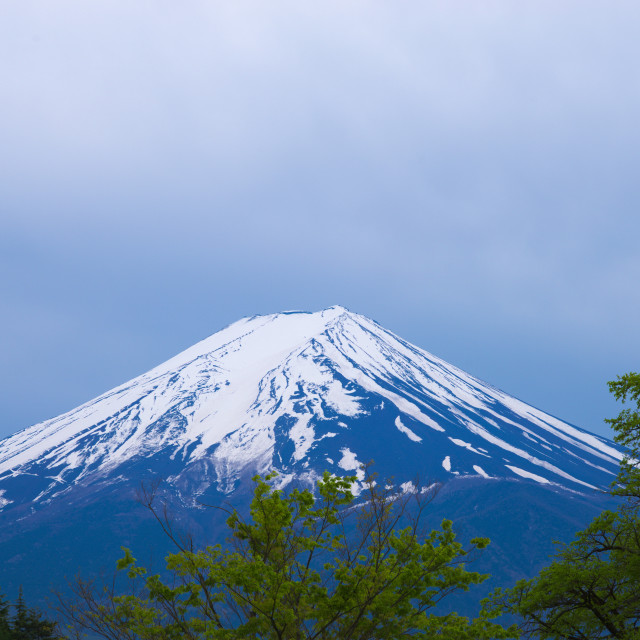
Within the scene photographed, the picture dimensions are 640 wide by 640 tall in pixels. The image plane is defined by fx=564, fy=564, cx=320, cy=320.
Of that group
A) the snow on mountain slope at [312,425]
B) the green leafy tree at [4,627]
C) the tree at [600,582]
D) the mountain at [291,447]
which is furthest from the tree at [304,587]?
the snow on mountain slope at [312,425]

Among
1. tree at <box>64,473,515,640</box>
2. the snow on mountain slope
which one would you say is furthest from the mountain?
tree at <box>64,473,515,640</box>

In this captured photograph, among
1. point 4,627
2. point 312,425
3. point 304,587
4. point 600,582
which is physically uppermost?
point 312,425

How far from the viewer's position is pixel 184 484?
10950 cm

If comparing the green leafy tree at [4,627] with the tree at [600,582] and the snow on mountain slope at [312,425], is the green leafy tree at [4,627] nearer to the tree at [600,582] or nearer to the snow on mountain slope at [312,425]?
the tree at [600,582]

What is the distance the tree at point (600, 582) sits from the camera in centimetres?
867

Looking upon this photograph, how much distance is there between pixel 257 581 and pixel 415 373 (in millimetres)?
147061

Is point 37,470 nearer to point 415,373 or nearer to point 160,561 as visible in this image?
point 160,561

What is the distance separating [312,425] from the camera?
409 ft

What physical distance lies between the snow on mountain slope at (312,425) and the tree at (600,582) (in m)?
92.2

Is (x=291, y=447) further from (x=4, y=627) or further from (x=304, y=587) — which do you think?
(x=304, y=587)

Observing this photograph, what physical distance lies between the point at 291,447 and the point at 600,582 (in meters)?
110

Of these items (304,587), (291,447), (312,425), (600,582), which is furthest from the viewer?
(312,425)

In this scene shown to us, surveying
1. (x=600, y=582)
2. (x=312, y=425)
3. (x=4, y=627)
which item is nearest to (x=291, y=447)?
(x=312, y=425)

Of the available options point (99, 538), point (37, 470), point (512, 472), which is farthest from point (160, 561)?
point (512, 472)
